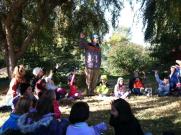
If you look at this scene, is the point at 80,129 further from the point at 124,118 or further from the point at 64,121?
the point at 124,118

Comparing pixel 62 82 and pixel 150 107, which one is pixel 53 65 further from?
pixel 150 107

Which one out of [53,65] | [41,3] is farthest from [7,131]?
[53,65]

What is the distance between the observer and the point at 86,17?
16.6 m

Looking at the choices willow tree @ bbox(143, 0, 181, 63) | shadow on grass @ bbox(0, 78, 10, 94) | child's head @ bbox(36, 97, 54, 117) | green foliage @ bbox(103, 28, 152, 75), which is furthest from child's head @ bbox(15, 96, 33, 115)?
green foliage @ bbox(103, 28, 152, 75)

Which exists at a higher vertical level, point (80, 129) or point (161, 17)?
point (161, 17)

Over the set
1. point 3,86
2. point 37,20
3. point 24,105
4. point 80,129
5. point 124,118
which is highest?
point 37,20

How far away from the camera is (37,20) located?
17.0 meters

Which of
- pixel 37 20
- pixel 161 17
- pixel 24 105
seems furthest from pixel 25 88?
pixel 37 20

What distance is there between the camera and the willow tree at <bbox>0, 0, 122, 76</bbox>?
53.9ft

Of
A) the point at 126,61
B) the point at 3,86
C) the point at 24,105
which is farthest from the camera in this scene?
the point at 126,61

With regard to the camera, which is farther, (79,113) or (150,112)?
(150,112)

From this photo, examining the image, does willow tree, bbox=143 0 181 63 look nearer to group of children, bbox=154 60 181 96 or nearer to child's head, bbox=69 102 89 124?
group of children, bbox=154 60 181 96

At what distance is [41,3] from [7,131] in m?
10.4

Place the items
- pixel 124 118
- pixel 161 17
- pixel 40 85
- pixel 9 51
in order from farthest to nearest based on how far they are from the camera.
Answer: pixel 9 51 < pixel 40 85 < pixel 161 17 < pixel 124 118
